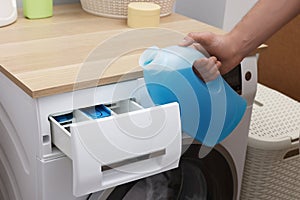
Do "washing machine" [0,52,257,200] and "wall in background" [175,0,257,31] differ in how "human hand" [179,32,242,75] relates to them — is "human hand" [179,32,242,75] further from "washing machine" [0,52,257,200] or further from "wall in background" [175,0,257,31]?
"wall in background" [175,0,257,31]

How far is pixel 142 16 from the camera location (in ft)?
4.95

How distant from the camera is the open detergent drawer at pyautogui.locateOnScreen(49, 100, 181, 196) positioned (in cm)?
103

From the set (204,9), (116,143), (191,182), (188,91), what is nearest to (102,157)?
(116,143)

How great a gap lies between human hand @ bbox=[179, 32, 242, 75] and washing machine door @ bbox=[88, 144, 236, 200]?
0.24 metres

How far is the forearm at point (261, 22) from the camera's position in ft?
3.97

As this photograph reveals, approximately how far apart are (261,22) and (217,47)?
12cm

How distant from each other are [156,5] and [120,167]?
0.62 meters

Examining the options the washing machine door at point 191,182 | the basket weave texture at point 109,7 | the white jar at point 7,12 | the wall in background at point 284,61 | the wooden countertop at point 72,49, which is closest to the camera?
the wooden countertop at point 72,49

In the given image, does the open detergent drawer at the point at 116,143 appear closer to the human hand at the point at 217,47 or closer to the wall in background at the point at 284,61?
the human hand at the point at 217,47

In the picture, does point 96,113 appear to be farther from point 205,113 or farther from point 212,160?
point 212,160

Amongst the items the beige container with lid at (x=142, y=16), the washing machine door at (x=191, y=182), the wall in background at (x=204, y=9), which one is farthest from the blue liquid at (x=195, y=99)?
the wall in background at (x=204, y=9)

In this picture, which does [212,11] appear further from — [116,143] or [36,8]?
[116,143]

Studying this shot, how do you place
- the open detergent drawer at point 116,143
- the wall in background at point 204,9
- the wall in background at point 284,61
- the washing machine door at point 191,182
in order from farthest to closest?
the wall in background at point 284,61, the wall in background at point 204,9, the washing machine door at point 191,182, the open detergent drawer at point 116,143

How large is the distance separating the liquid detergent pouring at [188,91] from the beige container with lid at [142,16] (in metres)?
0.27
